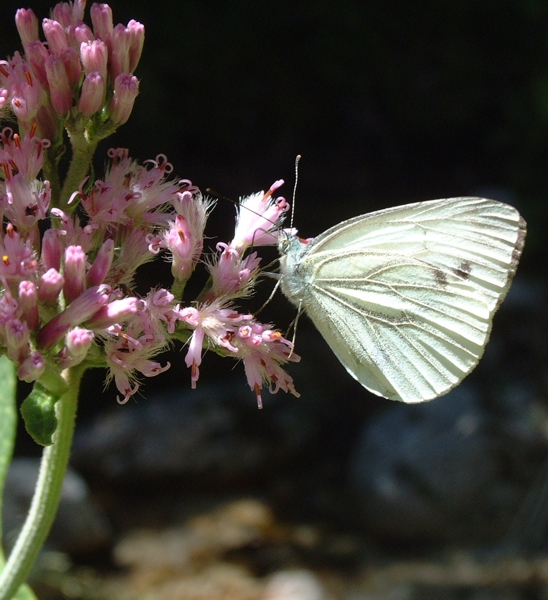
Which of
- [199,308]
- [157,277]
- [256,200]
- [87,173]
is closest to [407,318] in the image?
[256,200]

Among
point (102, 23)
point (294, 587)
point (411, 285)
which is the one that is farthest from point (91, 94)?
point (294, 587)

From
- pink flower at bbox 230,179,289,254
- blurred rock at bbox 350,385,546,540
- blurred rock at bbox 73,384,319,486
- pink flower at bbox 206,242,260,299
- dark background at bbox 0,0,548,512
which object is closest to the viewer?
pink flower at bbox 206,242,260,299

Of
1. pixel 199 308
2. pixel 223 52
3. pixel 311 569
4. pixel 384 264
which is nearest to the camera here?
pixel 199 308

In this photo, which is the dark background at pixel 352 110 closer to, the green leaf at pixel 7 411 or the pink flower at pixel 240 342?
the green leaf at pixel 7 411

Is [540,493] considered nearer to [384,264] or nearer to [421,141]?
[384,264]

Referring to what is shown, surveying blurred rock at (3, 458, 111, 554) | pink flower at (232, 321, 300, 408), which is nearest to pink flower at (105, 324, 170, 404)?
pink flower at (232, 321, 300, 408)

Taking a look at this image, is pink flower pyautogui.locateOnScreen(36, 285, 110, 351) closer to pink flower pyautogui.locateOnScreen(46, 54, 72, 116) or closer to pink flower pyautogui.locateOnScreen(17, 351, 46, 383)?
pink flower pyautogui.locateOnScreen(17, 351, 46, 383)

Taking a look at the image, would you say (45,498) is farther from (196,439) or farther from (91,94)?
(196,439)
